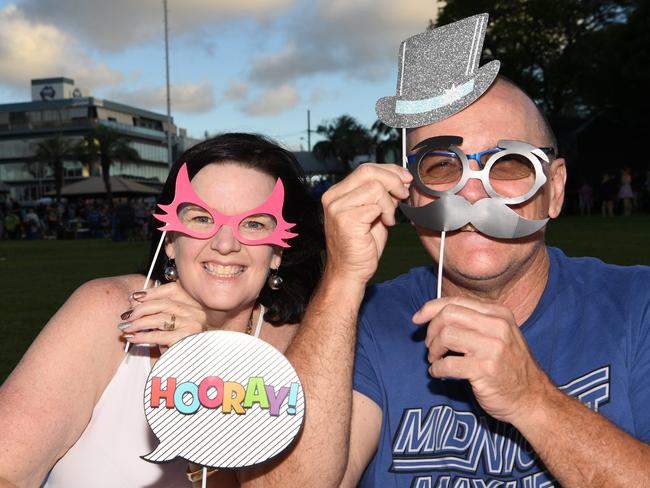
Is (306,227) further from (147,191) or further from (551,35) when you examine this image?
(147,191)

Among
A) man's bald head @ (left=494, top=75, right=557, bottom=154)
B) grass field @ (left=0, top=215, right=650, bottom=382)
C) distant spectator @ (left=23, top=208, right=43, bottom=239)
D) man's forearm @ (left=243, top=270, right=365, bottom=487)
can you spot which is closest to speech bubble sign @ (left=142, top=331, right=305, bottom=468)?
man's forearm @ (left=243, top=270, right=365, bottom=487)

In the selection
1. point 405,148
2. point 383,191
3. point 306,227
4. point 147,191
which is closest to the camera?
point 383,191


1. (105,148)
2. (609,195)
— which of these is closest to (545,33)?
(609,195)

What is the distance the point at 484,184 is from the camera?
2406 mm

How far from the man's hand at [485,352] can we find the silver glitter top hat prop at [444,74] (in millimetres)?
680

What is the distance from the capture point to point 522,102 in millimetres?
2713

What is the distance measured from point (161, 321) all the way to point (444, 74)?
120 cm

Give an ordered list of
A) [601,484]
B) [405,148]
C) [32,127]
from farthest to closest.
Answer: [32,127] < [405,148] < [601,484]

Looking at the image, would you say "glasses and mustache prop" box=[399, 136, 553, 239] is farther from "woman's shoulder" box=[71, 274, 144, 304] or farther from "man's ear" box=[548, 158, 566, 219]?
"woman's shoulder" box=[71, 274, 144, 304]

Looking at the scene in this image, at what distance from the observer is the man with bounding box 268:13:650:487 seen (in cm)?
206

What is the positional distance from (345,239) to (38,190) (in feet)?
331

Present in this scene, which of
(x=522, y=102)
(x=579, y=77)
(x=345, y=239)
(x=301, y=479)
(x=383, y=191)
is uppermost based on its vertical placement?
(x=579, y=77)

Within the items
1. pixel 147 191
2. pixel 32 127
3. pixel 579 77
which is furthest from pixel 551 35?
pixel 32 127

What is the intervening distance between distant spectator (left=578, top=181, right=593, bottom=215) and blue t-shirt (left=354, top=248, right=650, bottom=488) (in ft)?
108
